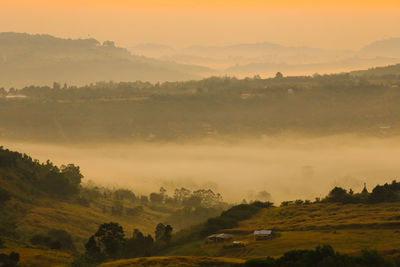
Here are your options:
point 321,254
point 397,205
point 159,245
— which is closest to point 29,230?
point 159,245

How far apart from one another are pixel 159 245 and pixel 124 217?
139 feet

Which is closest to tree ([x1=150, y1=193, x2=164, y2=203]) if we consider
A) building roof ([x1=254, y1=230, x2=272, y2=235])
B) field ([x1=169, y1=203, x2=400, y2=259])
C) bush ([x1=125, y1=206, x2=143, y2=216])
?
bush ([x1=125, y1=206, x2=143, y2=216])

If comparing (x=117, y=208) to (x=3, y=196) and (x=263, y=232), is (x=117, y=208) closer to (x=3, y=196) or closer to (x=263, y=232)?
(x=3, y=196)

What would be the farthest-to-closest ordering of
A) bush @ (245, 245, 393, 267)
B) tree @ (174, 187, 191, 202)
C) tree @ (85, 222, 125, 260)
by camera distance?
tree @ (174, 187, 191, 202), tree @ (85, 222, 125, 260), bush @ (245, 245, 393, 267)

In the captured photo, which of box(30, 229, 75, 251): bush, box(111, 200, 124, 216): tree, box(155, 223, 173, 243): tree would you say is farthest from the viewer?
box(111, 200, 124, 216): tree

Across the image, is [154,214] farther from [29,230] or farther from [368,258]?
[368,258]

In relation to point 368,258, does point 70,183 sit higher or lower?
higher

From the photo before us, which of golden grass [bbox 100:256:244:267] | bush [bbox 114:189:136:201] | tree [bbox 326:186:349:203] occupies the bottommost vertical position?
golden grass [bbox 100:256:244:267]

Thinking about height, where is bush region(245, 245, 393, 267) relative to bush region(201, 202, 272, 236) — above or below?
below

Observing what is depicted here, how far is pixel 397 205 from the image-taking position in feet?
317

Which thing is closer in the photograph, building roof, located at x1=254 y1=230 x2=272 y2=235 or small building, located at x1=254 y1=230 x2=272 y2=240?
small building, located at x1=254 y1=230 x2=272 y2=240

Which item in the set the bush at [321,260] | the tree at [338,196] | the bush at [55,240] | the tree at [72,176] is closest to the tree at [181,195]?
the tree at [72,176]

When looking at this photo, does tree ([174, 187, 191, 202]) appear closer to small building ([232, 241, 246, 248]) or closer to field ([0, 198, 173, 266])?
field ([0, 198, 173, 266])

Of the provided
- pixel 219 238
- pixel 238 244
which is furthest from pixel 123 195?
pixel 238 244
